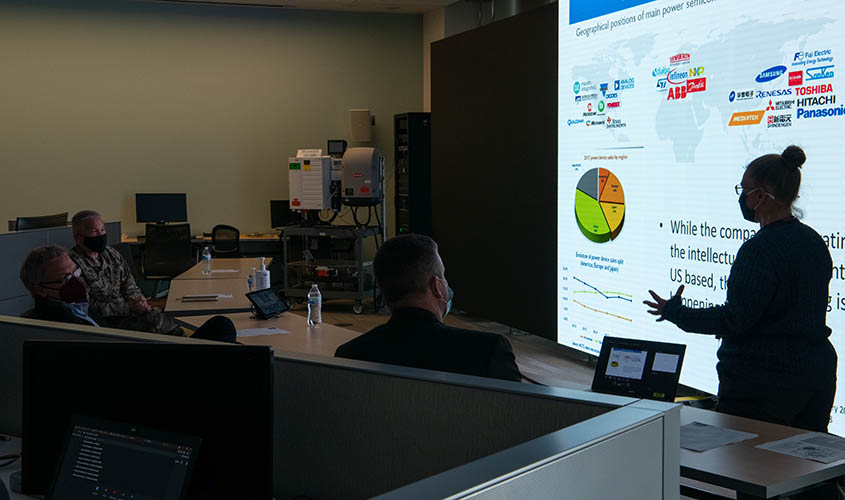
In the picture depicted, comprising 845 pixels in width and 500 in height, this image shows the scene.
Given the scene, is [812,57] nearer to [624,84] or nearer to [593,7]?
[624,84]

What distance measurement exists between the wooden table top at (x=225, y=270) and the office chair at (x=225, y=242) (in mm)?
2385

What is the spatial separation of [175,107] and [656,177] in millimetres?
6969

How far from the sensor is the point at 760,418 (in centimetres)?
273

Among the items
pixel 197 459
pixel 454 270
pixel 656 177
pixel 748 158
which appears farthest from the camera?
pixel 454 270

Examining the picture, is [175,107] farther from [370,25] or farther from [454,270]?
[454,270]

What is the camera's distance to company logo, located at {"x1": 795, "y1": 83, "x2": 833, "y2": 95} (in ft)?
12.5

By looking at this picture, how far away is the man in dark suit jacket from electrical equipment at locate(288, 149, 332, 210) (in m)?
6.82

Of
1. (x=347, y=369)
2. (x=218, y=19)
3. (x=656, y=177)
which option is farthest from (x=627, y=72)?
(x=218, y=19)

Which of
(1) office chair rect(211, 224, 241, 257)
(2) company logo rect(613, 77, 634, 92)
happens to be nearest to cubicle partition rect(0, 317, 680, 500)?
(2) company logo rect(613, 77, 634, 92)

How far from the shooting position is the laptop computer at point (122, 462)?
61.7 inches

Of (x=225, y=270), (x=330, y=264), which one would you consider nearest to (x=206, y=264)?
(x=225, y=270)

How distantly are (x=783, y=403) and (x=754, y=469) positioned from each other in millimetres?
774

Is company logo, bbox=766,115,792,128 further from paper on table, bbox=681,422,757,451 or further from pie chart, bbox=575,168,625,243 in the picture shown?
paper on table, bbox=681,422,757,451

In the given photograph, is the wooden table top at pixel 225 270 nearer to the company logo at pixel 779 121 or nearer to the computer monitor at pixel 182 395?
the company logo at pixel 779 121
